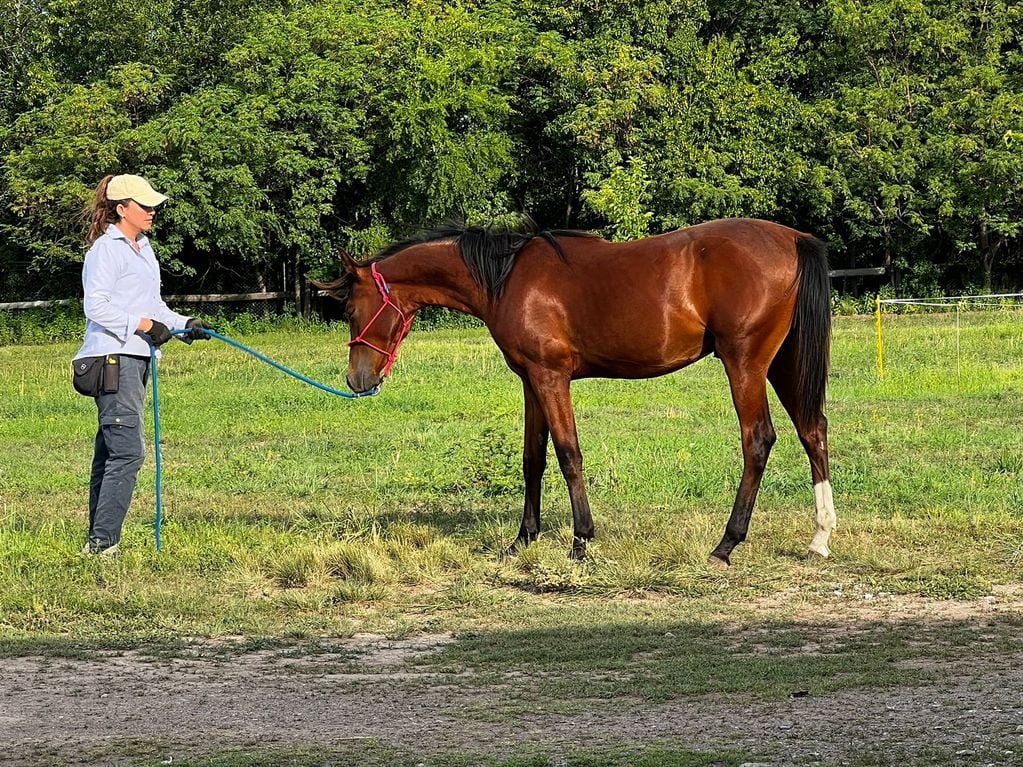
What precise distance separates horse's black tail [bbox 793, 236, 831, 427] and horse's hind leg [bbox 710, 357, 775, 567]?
0.32m

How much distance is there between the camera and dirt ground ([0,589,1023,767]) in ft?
15.5

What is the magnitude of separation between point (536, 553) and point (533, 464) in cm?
80

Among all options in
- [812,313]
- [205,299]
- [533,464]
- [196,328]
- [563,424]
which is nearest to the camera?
[812,313]

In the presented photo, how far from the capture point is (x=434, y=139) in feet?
112

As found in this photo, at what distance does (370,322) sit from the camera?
340 inches

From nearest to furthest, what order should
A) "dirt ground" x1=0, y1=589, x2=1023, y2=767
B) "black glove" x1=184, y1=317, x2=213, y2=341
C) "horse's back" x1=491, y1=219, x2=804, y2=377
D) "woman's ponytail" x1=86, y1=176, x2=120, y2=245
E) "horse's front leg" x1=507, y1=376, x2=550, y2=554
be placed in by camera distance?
1. "dirt ground" x1=0, y1=589, x2=1023, y2=767
2. "horse's back" x1=491, y1=219, x2=804, y2=377
3. "woman's ponytail" x1=86, y1=176, x2=120, y2=245
4. "black glove" x1=184, y1=317, x2=213, y2=341
5. "horse's front leg" x1=507, y1=376, x2=550, y2=554

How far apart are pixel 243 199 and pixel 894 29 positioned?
17.6m

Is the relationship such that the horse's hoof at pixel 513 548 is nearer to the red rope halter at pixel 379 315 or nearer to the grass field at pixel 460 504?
the grass field at pixel 460 504

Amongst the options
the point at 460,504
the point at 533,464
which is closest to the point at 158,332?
the point at 533,464

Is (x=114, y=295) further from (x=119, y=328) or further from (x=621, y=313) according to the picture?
(x=621, y=313)

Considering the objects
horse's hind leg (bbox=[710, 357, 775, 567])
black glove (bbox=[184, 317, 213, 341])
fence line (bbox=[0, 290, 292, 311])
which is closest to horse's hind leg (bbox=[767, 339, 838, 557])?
horse's hind leg (bbox=[710, 357, 775, 567])

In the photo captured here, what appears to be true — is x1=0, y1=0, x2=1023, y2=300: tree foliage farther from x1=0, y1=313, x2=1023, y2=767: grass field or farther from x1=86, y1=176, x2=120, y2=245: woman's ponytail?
x1=86, y1=176, x2=120, y2=245: woman's ponytail

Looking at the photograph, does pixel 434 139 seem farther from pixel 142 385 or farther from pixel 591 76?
pixel 142 385

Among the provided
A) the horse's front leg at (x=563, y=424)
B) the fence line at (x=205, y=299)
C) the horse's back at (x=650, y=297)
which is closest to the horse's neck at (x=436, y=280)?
the horse's back at (x=650, y=297)
